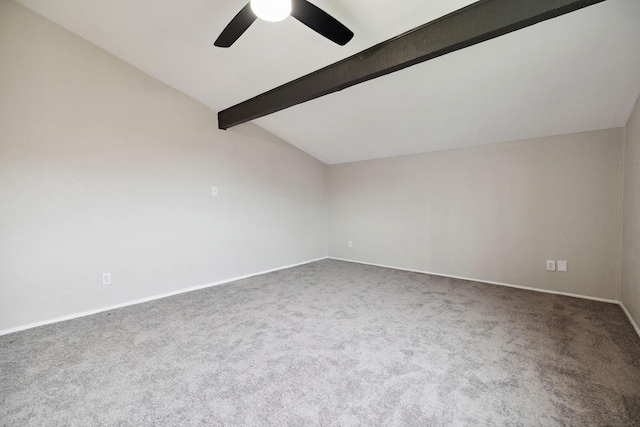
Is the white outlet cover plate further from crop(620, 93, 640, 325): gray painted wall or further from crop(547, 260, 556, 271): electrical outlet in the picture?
crop(620, 93, 640, 325): gray painted wall

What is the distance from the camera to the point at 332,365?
185 centimetres

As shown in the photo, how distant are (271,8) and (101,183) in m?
2.58

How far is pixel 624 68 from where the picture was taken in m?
2.05

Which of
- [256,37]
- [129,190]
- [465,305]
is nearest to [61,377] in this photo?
[129,190]

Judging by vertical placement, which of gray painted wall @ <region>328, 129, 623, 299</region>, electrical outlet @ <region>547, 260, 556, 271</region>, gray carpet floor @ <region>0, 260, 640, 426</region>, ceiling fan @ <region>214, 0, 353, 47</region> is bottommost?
gray carpet floor @ <region>0, 260, 640, 426</region>

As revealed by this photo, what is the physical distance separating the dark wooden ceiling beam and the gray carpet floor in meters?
2.15

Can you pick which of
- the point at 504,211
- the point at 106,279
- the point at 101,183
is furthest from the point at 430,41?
the point at 106,279

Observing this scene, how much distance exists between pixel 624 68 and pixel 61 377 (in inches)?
177

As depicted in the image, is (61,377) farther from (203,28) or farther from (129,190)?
(203,28)

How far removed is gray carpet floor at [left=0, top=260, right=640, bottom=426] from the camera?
1425 mm

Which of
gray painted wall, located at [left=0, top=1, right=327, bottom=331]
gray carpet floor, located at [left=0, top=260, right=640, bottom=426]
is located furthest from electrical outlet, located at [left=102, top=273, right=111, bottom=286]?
gray carpet floor, located at [left=0, top=260, right=640, bottom=426]

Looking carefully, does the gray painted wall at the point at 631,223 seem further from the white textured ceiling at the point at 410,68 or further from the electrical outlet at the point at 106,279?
the electrical outlet at the point at 106,279

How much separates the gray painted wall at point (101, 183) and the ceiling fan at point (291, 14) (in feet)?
6.72

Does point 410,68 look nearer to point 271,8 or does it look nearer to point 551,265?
point 271,8
